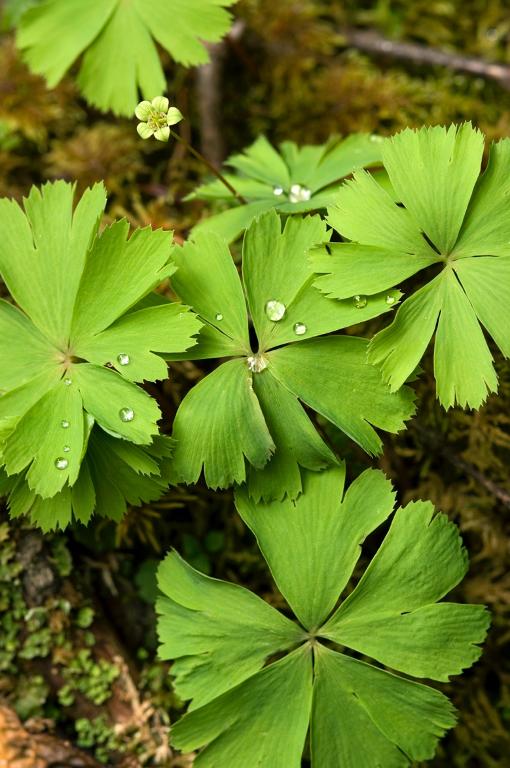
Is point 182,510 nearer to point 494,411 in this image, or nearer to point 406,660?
point 406,660

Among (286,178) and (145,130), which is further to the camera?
(286,178)

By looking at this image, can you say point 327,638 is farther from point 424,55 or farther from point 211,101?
point 424,55

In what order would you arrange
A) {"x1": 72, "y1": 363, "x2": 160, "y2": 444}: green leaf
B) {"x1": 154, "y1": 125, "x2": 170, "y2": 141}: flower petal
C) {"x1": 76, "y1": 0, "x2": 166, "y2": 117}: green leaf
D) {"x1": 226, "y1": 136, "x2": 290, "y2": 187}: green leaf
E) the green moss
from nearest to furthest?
{"x1": 72, "y1": 363, "x2": 160, "y2": 444}: green leaf → {"x1": 154, "y1": 125, "x2": 170, "y2": 141}: flower petal → the green moss → {"x1": 226, "y1": 136, "x2": 290, "y2": 187}: green leaf → {"x1": 76, "y1": 0, "x2": 166, "y2": 117}: green leaf

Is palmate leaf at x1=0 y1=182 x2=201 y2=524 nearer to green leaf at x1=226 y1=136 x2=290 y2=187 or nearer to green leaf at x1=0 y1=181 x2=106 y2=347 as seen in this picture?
green leaf at x1=0 y1=181 x2=106 y2=347

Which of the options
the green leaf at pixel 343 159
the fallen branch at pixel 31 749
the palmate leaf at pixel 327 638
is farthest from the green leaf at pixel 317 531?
the green leaf at pixel 343 159

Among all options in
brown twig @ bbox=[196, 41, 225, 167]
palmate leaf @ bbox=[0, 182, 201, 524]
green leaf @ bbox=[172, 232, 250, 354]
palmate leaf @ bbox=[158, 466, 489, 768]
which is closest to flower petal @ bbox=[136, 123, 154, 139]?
palmate leaf @ bbox=[0, 182, 201, 524]

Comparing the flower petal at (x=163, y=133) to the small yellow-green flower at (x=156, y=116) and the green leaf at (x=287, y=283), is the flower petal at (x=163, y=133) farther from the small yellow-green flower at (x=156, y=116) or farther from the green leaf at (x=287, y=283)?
the green leaf at (x=287, y=283)

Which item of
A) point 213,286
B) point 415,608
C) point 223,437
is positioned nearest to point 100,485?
point 223,437
